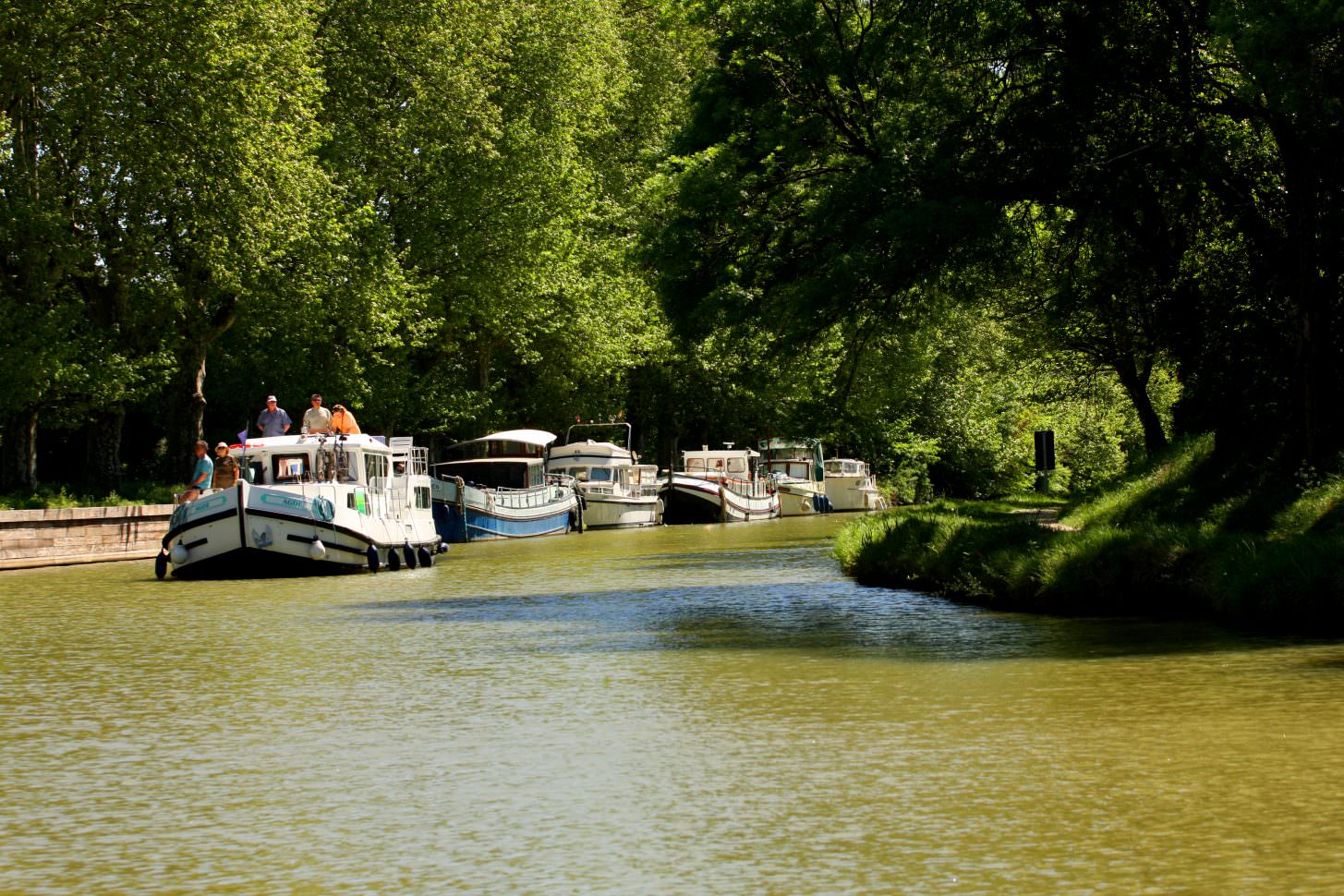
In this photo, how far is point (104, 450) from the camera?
41969 millimetres

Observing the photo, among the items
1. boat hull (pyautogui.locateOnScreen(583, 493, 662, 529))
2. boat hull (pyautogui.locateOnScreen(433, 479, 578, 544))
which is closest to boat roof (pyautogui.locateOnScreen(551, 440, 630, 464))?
boat hull (pyautogui.locateOnScreen(583, 493, 662, 529))

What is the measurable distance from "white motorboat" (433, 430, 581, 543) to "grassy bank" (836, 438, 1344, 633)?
19.3 m

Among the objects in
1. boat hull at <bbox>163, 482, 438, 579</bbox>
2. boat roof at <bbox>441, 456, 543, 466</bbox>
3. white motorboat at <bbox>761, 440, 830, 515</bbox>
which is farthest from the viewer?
white motorboat at <bbox>761, 440, 830, 515</bbox>

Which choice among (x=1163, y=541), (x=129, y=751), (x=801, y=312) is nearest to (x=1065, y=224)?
(x=801, y=312)

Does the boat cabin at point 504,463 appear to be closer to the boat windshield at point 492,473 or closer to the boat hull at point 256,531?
the boat windshield at point 492,473

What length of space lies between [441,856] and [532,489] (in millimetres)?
44433

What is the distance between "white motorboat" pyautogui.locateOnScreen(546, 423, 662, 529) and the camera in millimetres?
58594

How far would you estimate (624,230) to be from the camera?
6569 centimetres

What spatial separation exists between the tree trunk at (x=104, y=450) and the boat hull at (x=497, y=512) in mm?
8634

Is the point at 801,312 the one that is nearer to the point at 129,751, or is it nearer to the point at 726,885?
the point at 129,751

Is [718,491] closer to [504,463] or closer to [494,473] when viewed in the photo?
[504,463]

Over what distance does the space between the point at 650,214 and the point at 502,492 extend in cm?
1820

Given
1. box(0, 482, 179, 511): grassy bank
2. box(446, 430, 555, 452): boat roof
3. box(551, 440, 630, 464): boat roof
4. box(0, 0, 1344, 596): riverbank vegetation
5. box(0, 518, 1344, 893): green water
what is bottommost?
box(0, 518, 1344, 893): green water

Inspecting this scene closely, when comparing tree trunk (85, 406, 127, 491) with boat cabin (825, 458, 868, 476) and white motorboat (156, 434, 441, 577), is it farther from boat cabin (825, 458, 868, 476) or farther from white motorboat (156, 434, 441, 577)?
boat cabin (825, 458, 868, 476)
